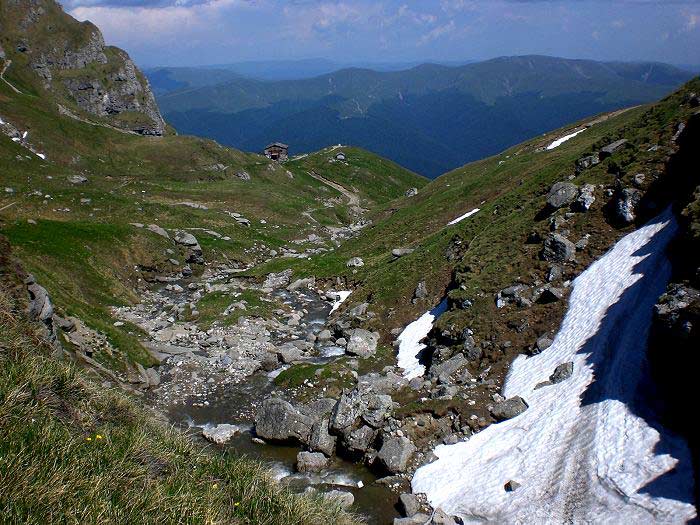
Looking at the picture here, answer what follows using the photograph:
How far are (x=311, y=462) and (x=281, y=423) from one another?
111 inches

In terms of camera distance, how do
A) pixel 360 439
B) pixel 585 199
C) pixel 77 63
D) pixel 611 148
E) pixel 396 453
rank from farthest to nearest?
pixel 77 63 < pixel 611 148 < pixel 585 199 < pixel 360 439 < pixel 396 453

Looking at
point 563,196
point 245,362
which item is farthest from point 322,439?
point 563,196

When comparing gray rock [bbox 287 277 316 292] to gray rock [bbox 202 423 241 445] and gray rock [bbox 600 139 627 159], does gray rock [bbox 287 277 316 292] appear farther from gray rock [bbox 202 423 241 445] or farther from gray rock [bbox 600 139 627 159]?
gray rock [bbox 600 139 627 159]

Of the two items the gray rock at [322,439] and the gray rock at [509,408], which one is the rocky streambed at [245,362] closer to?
the gray rock at [322,439]

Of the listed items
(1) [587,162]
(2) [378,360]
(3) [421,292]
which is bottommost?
(2) [378,360]

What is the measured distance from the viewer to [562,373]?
72.1ft

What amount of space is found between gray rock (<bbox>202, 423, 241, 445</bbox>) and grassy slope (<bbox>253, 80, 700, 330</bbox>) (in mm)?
15304

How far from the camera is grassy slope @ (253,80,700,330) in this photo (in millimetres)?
31938

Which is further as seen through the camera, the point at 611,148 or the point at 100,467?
the point at 611,148

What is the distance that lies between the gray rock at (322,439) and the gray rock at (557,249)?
16677mm

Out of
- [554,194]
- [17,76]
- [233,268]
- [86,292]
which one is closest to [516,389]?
[554,194]

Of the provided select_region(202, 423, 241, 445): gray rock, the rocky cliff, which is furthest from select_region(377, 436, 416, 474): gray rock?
the rocky cliff

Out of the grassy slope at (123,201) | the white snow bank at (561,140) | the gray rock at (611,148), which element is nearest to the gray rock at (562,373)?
the gray rock at (611,148)

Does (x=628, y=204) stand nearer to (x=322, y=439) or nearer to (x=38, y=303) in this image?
(x=322, y=439)
